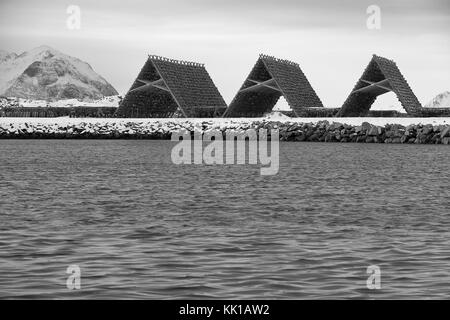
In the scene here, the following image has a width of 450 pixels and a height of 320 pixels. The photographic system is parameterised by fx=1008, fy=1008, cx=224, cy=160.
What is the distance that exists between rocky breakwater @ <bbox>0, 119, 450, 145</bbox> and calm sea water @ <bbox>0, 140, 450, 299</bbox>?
3410cm

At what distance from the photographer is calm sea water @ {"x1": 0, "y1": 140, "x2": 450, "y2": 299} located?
14.9 m

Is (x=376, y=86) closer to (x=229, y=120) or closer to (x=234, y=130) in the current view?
(x=229, y=120)

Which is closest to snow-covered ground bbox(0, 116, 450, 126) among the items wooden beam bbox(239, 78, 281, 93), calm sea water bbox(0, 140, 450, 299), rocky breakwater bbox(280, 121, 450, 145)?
rocky breakwater bbox(280, 121, 450, 145)

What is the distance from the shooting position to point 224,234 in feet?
66.5

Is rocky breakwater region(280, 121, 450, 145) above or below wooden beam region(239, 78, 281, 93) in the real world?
below

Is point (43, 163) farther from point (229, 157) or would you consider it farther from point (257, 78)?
point (257, 78)

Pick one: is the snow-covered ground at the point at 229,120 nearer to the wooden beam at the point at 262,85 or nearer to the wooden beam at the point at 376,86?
the wooden beam at the point at 262,85

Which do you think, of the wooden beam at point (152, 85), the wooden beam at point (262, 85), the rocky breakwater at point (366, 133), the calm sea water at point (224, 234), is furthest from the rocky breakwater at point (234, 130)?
the calm sea water at point (224, 234)

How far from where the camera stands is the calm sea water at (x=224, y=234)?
14.9 m

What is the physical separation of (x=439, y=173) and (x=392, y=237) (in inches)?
793

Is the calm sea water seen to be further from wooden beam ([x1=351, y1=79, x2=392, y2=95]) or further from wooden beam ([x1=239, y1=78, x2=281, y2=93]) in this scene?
Answer: wooden beam ([x1=239, y1=78, x2=281, y2=93])

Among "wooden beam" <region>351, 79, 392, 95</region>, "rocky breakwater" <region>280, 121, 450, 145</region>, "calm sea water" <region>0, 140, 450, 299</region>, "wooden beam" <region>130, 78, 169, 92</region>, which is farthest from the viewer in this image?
"wooden beam" <region>130, 78, 169, 92</region>

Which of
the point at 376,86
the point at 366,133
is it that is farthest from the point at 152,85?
the point at 366,133
